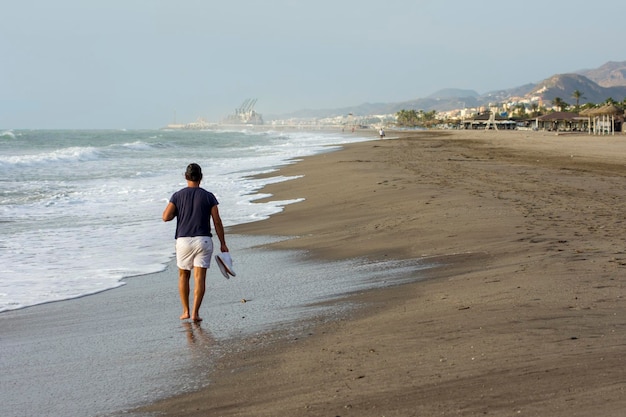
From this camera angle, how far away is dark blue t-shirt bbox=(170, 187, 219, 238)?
20.4 ft

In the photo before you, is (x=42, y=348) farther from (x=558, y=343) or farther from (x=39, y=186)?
(x=39, y=186)

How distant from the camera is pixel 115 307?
22.3ft

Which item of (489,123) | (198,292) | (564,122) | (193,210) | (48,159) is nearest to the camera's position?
(198,292)

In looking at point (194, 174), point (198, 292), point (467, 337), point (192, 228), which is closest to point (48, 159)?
point (194, 174)

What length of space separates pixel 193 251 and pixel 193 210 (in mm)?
348

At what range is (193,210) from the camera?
245 inches

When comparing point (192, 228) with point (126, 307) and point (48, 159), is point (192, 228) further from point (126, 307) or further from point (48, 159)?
point (48, 159)

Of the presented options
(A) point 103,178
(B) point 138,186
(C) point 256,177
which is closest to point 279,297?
(B) point 138,186

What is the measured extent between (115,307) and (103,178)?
20.5m

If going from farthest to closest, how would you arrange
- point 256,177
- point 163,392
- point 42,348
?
point 256,177, point 42,348, point 163,392

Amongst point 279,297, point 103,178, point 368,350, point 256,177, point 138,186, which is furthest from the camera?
point 103,178

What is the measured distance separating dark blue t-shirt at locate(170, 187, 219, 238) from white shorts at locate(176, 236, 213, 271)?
0.04m

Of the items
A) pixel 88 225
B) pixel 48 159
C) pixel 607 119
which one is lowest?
pixel 88 225

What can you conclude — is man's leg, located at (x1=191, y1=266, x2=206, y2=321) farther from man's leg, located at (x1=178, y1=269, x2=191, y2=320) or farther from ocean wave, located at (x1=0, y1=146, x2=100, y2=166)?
ocean wave, located at (x1=0, y1=146, x2=100, y2=166)
